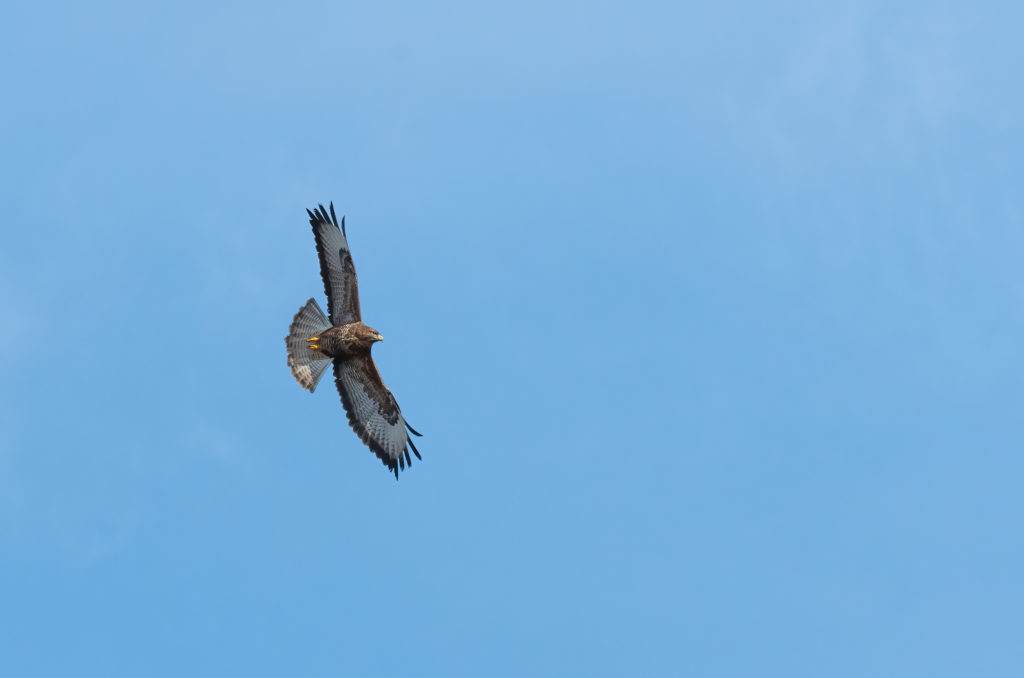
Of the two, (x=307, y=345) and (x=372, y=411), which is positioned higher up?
(x=307, y=345)

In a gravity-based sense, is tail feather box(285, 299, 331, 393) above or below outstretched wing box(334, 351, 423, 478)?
above

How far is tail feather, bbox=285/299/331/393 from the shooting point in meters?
21.0

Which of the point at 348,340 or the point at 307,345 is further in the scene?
the point at 307,345

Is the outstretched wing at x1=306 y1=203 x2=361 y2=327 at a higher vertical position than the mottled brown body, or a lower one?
higher

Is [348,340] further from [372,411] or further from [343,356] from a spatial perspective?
[372,411]

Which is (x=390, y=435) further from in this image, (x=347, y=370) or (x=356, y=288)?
(x=356, y=288)

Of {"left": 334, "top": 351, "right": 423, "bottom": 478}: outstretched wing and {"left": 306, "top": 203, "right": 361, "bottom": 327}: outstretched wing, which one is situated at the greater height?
{"left": 306, "top": 203, "right": 361, "bottom": 327}: outstretched wing

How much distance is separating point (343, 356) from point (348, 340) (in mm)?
379

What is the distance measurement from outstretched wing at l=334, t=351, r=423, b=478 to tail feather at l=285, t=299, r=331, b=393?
0.35 m

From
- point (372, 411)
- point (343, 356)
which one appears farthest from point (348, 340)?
point (372, 411)

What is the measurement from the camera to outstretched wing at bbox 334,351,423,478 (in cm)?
2075

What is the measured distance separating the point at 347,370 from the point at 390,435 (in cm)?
141

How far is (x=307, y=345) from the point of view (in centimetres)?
2111

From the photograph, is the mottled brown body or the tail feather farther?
the tail feather
